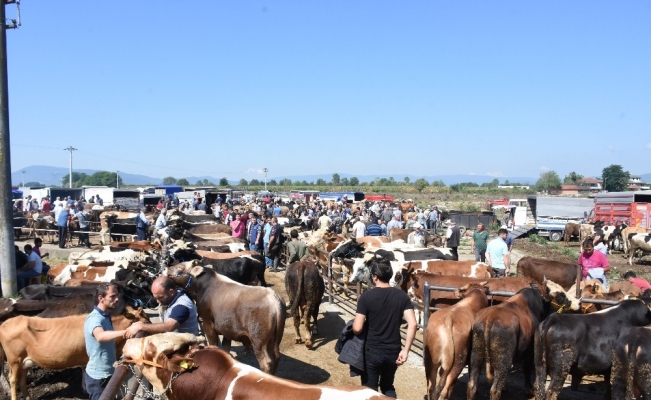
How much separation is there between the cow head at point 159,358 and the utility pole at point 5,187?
7912 millimetres

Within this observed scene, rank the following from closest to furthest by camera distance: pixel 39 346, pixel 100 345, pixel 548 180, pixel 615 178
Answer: pixel 100 345 < pixel 39 346 < pixel 615 178 < pixel 548 180

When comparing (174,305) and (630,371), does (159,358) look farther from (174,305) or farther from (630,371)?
(630,371)

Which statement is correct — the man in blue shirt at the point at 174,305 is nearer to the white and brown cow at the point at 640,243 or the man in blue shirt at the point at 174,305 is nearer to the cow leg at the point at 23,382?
the cow leg at the point at 23,382

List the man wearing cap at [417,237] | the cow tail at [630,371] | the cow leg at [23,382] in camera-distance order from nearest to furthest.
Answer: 1. the cow tail at [630,371]
2. the cow leg at [23,382]
3. the man wearing cap at [417,237]

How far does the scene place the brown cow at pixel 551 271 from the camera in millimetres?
12117

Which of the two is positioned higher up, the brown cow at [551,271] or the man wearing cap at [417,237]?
the man wearing cap at [417,237]

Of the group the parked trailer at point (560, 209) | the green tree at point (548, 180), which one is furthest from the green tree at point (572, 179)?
the parked trailer at point (560, 209)

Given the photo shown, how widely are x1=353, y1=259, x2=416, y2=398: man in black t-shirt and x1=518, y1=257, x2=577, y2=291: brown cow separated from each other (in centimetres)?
877

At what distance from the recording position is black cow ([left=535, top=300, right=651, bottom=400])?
6.02 m

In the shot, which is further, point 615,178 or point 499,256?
point 615,178

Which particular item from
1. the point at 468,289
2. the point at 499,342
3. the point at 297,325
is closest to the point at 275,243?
the point at 297,325

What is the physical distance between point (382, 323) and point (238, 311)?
9.84 feet

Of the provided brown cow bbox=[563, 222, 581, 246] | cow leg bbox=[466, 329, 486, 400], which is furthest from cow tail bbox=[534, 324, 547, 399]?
brown cow bbox=[563, 222, 581, 246]

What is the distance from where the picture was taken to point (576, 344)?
237 inches
